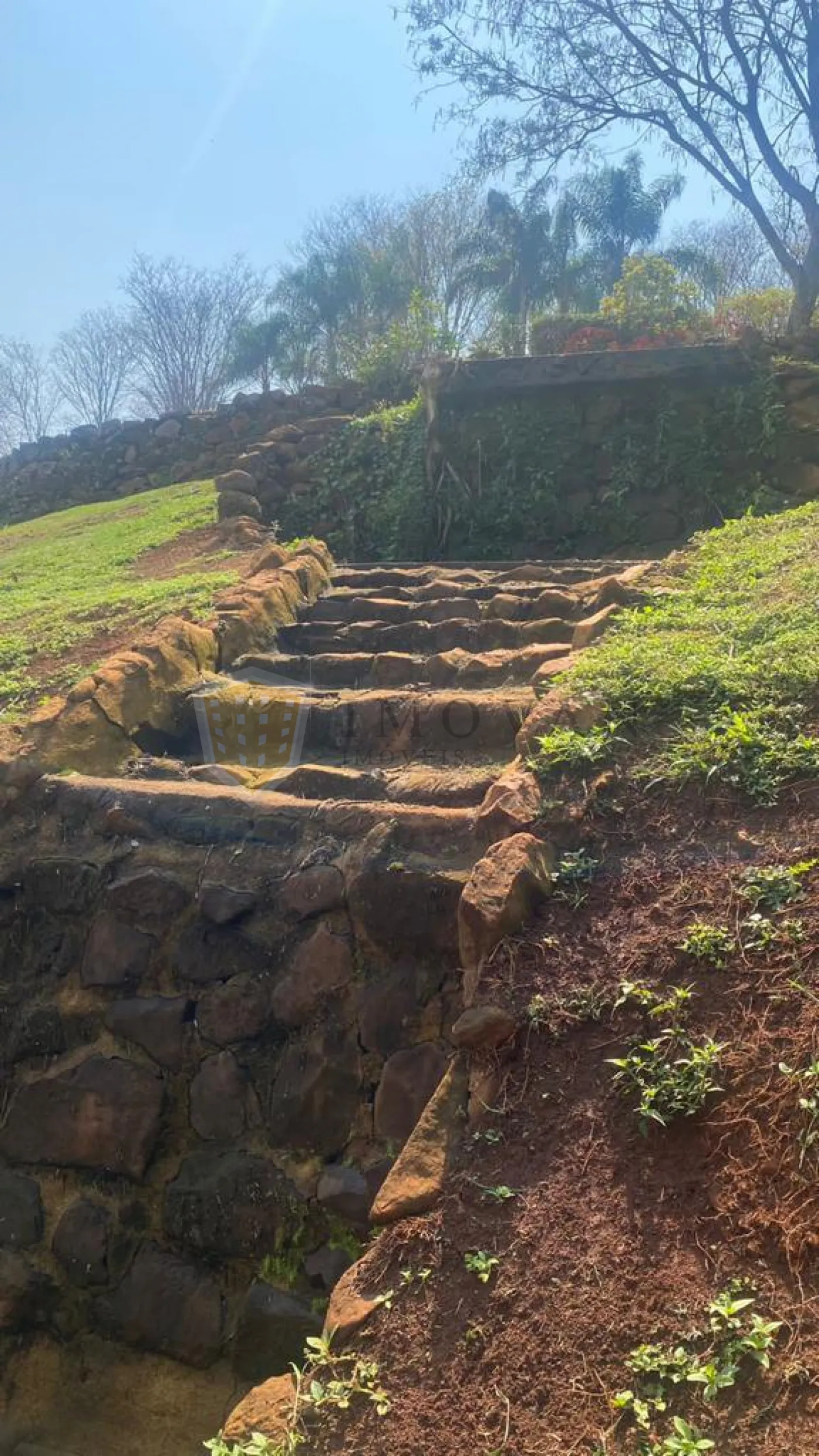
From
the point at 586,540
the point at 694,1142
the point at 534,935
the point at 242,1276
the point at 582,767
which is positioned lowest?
the point at 242,1276

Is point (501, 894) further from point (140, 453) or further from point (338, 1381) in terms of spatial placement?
point (140, 453)

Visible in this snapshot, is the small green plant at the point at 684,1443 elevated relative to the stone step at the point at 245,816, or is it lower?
lower

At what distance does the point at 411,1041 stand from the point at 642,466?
21.7ft

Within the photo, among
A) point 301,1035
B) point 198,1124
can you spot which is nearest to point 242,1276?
point 198,1124

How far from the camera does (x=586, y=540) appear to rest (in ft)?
29.4

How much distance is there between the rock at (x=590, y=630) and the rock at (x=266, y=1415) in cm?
311

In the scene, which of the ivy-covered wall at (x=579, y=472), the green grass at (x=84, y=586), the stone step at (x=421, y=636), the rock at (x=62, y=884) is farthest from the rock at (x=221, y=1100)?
the ivy-covered wall at (x=579, y=472)

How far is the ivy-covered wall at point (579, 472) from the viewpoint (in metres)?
8.61

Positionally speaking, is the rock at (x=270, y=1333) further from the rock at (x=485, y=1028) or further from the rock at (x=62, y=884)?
the rock at (x=62, y=884)

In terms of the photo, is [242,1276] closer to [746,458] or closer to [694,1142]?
[694,1142]

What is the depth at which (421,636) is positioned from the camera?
231 inches

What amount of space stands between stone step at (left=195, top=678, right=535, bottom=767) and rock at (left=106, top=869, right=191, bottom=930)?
3.20 ft

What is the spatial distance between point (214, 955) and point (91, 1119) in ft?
2.18

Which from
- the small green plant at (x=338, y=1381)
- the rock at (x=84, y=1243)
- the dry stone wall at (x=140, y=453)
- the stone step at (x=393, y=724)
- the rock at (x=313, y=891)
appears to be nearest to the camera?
the small green plant at (x=338, y=1381)
